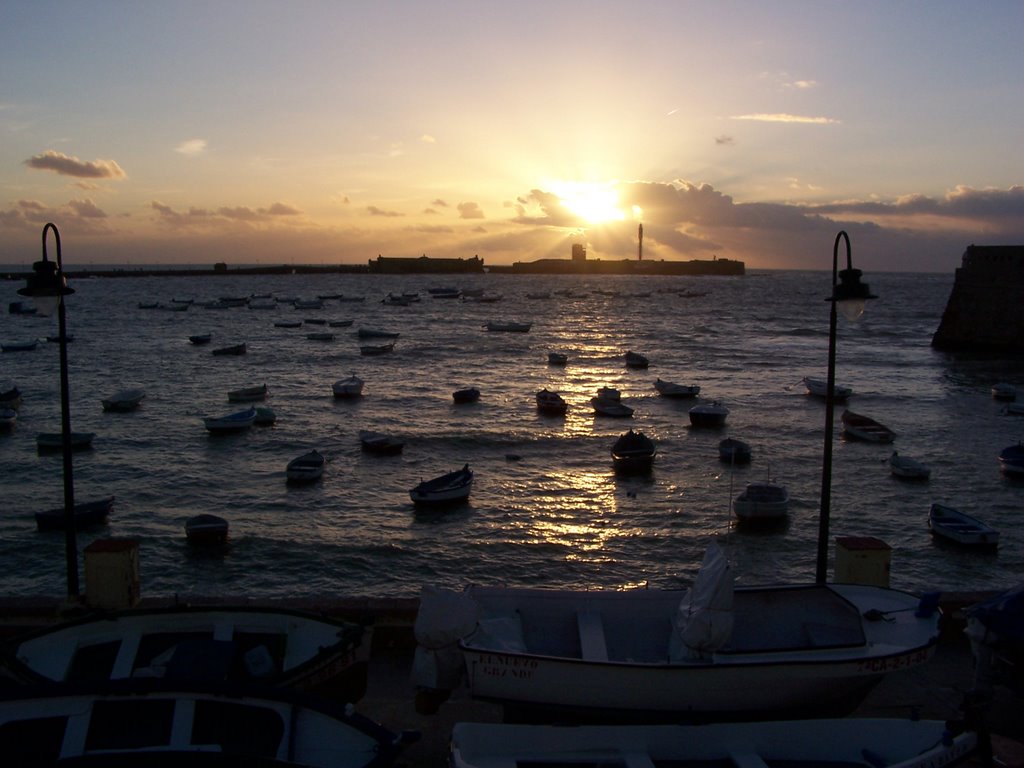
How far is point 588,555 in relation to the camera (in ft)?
73.8

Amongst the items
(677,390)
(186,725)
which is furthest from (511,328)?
(186,725)

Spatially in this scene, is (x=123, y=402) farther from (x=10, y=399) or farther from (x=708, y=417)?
(x=708, y=417)

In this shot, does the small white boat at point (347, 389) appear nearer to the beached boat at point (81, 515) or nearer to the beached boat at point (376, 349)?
the beached boat at point (81, 515)

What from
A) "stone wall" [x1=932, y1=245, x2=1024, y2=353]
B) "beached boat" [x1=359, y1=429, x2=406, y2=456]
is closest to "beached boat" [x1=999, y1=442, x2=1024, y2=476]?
"beached boat" [x1=359, y1=429, x2=406, y2=456]

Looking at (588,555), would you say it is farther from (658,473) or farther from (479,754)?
(479,754)

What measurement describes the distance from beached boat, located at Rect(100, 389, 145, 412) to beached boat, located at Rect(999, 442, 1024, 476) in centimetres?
3876

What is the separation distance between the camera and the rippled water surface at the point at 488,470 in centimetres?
2209

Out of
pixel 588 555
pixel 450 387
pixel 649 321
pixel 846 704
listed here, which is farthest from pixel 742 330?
pixel 846 704

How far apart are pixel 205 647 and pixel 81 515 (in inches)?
767

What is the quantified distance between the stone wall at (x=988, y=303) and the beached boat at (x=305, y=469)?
5753cm

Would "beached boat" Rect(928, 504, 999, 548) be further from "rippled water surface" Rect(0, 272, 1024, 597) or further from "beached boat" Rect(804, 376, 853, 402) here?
"beached boat" Rect(804, 376, 853, 402)

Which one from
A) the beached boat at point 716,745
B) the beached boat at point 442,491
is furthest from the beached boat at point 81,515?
the beached boat at point 716,745

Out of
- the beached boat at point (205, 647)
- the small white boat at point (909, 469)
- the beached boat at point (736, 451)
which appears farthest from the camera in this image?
the beached boat at point (736, 451)

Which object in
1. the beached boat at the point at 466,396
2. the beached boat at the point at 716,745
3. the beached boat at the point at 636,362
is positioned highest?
the beached boat at the point at 716,745
